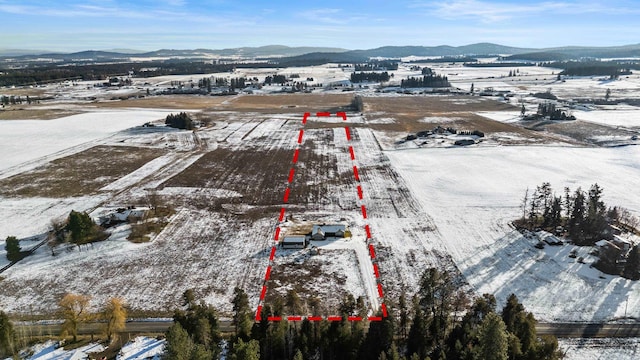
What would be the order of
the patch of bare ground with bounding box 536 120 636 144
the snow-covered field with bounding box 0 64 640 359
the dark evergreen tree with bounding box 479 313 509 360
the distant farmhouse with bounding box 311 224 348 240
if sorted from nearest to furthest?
1. the dark evergreen tree with bounding box 479 313 509 360
2. the snow-covered field with bounding box 0 64 640 359
3. the distant farmhouse with bounding box 311 224 348 240
4. the patch of bare ground with bounding box 536 120 636 144

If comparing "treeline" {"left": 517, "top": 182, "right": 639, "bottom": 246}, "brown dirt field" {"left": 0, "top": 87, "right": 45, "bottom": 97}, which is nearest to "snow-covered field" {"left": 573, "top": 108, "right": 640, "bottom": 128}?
"treeline" {"left": 517, "top": 182, "right": 639, "bottom": 246}

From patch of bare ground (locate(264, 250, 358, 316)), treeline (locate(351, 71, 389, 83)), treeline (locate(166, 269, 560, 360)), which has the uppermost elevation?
treeline (locate(351, 71, 389, 83))

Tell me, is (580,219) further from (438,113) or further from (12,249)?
(438,113)

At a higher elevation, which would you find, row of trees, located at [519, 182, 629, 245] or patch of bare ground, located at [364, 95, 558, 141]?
patch of bare ground, located at [364, 95, 558, 141]

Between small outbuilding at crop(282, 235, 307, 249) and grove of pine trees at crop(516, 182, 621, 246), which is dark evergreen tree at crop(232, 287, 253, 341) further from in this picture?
grove of pine trees at crop(516, 182, 621, 246)

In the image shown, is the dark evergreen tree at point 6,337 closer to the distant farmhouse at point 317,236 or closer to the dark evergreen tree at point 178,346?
the dark evergreen tree at point 178,346

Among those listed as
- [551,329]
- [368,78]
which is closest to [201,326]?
[551,329]
